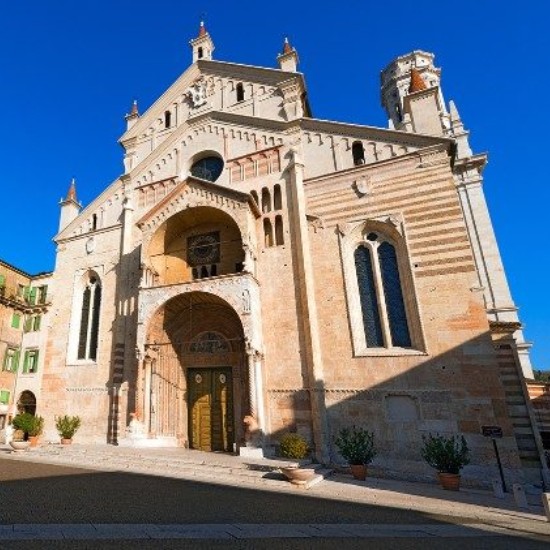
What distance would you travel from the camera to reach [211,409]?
16516 millimetres

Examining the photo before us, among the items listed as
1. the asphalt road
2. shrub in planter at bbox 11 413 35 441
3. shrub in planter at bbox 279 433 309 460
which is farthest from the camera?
shrub in planter at bbox 11 413 35 441

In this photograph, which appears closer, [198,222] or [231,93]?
[198,222]

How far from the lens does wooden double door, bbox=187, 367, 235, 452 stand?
15.9 m

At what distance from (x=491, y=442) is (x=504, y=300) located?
10023mm

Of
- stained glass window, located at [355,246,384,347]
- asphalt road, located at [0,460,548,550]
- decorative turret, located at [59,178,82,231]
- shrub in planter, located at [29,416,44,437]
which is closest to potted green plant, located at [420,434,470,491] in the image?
asphalt road, located at [0,460,548,550]

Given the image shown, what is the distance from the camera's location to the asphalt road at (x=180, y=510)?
5949mm

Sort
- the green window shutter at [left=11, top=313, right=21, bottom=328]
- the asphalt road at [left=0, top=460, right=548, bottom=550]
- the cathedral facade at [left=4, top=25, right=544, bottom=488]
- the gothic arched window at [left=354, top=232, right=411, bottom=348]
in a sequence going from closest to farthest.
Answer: the asphalt road at [left=0, top=460, right=548, bottom=550] → the cathedral facade at [left=4, top=25, right=544, bottom=488] → the gothic arched window at [left=354, top=232, right=411, bottom=348] → the green window shutter at [left=11, top=313, right=21, bottom=328]

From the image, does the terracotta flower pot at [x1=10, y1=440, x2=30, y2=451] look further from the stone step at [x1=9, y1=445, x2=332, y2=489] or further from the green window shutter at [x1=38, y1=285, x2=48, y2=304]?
the green window shutter at [x1=38, y1=285, x2=48, y2=304]

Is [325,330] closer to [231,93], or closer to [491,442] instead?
[491,442]

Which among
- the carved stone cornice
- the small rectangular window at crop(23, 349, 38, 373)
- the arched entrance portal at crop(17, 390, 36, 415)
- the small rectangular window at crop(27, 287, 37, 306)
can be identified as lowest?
the arched entrance portal at crop(17, 390, 36, 415)

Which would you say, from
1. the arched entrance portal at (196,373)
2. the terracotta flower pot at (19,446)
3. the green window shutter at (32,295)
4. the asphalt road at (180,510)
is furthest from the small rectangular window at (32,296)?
the asphalt road at (180,510)

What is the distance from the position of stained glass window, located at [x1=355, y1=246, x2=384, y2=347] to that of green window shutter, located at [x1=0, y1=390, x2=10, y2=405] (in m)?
23.6

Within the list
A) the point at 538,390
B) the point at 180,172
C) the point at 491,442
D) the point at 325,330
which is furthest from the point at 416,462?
the point at 180,172

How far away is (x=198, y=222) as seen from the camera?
61.1 ft
